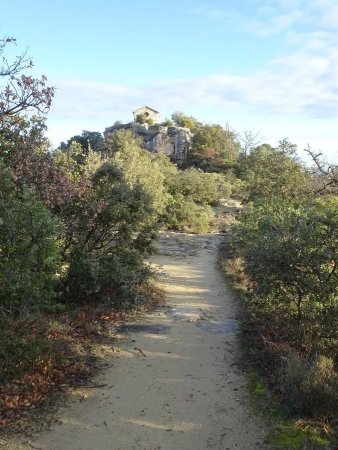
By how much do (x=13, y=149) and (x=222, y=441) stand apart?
19.9ft

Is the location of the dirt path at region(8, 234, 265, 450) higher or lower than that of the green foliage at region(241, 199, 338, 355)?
lower

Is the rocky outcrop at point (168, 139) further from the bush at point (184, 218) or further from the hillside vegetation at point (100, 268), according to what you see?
the hillside vegetation at point (100, 268)

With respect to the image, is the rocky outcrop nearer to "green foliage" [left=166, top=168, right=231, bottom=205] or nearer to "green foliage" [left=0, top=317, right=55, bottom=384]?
"green foliage" [left=166, top=168, right=231, bottom=205]

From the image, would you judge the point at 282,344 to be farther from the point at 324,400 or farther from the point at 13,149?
the point at 13,149

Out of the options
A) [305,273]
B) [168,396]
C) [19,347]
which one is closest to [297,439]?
[168,396]

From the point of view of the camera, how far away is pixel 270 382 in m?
6.71

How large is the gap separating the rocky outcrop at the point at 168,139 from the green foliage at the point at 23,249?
46126 millimetres

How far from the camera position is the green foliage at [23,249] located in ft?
18.3

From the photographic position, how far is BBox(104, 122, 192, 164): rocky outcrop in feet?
173

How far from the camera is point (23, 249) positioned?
5.73 metres

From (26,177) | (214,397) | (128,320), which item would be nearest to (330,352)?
(214,397)

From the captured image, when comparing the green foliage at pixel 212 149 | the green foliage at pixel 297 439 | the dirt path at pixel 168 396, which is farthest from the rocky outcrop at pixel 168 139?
the green foliage at pixel 297 439

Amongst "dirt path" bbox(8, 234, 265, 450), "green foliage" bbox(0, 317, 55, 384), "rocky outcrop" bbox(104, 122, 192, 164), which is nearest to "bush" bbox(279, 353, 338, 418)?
"dirt path" bbox(8, 234, 265, 450)

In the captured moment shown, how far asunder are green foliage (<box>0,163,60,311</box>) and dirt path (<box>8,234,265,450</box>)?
1691 millimetres
